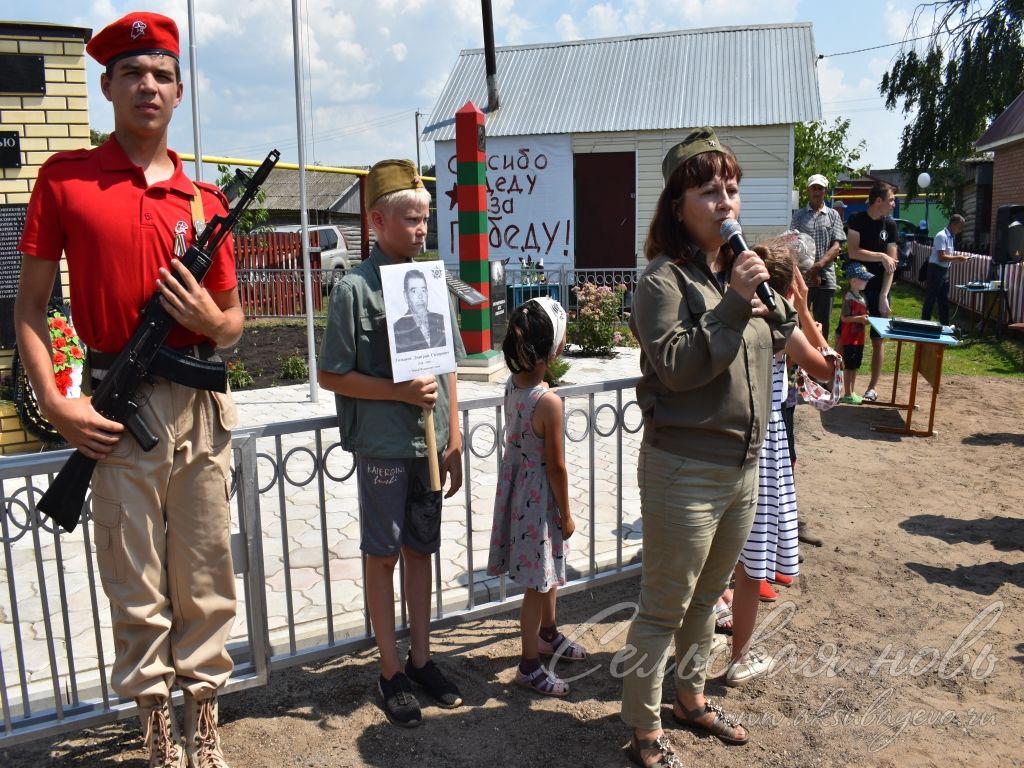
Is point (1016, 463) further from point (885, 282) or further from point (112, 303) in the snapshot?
point (112, 303)

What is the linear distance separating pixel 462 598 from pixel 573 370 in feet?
20.8

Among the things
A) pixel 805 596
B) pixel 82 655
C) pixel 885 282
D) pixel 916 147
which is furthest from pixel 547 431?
pixel 916 147

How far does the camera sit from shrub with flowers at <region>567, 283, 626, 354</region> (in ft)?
36.8

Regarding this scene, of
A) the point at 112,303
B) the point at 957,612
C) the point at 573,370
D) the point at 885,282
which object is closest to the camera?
the point at 112,303

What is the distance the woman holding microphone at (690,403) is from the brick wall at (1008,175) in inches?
811

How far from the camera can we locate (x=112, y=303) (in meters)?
2.33

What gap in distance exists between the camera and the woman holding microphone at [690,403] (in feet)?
8.02

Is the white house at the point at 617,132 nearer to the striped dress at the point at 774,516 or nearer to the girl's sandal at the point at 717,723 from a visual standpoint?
the striped dress at the point at 774,516

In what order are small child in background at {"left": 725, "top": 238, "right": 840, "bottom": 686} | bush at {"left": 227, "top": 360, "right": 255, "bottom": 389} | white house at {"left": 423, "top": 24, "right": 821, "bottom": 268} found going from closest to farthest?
small child in background at {"left": 725, "top": 238, "right": 840, "bottom": 686} → bush at {"left": 227, "top": 360, "right": 255, "bottom": 389} → white house at {"left": 423, "top": 24, "right": 821, "bottom": 268}

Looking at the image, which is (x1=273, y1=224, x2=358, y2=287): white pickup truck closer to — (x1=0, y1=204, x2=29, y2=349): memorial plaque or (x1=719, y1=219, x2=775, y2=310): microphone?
Answer: (x1=0, y1=204, x2=29, y2=349): memorial plaque

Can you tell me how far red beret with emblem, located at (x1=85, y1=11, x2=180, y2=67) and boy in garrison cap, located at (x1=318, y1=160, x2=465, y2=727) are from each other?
0.77 metres

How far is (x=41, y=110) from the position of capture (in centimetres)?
645

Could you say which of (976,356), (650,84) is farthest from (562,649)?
(650,84)

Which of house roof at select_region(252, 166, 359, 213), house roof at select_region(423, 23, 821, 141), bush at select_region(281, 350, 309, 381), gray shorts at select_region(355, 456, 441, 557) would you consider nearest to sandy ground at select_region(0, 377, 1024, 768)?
gray shorts at select_region(355, 456, 441, 557)
